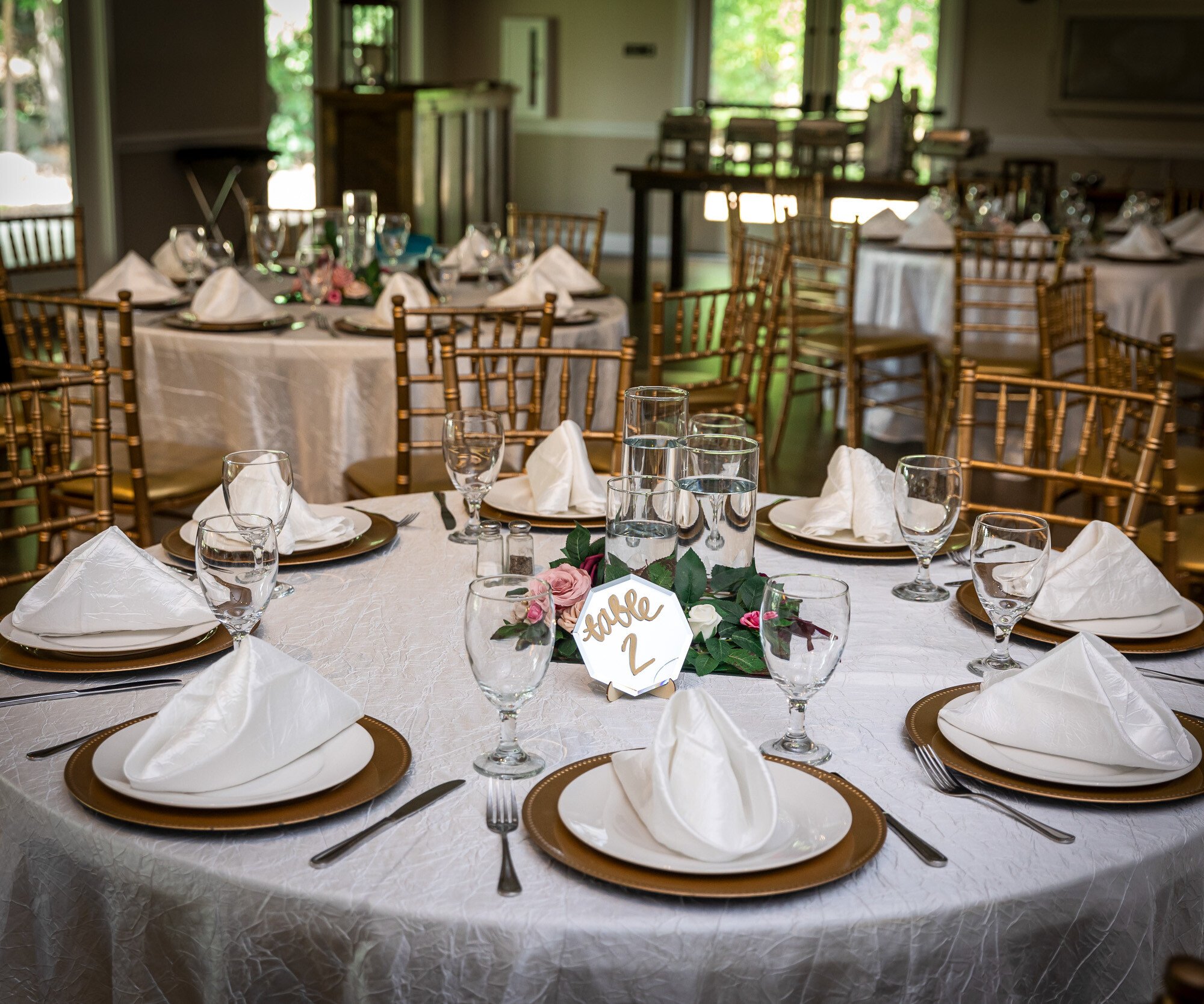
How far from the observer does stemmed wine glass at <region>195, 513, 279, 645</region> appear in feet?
4.00

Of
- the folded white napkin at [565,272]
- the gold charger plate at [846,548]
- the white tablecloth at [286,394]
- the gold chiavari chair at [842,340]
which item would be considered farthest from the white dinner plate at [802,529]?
the gold chiavari chair at [842,340]

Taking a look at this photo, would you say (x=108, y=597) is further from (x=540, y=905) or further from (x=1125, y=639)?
(x=1125, y=639)

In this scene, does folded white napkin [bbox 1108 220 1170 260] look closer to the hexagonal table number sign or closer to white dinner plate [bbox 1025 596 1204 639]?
white dinner plate [bbox 1025 596 1204 639]

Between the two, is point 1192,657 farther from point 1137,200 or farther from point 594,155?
point 594,155

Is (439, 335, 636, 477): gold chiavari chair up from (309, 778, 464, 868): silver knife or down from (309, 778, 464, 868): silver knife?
up

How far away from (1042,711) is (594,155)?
39.5 ft

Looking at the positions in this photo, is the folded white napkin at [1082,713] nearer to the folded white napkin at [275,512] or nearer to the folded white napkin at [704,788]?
the folded white napkin at [704,788]

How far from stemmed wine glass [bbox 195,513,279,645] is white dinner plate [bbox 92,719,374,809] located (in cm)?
14

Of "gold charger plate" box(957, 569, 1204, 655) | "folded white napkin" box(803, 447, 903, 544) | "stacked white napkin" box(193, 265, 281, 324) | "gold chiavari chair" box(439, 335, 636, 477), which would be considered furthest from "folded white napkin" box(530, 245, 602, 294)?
"gold charger plate" box(957, 569, 1204, 655)

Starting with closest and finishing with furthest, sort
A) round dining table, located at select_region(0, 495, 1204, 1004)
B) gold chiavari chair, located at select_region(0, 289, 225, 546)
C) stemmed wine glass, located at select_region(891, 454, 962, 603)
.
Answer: round dining table, located at select_region(0, 495, 1204, 1004), stemmed wine glass, located at select_region(891, 454, 962, 603), gold chiavari chair, located at select_region(0, 289, 225, 546)

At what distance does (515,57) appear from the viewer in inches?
499

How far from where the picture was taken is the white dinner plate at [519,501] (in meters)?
1.86

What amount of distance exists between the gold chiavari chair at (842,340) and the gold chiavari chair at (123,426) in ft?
8.40

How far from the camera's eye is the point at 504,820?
1032 mm
